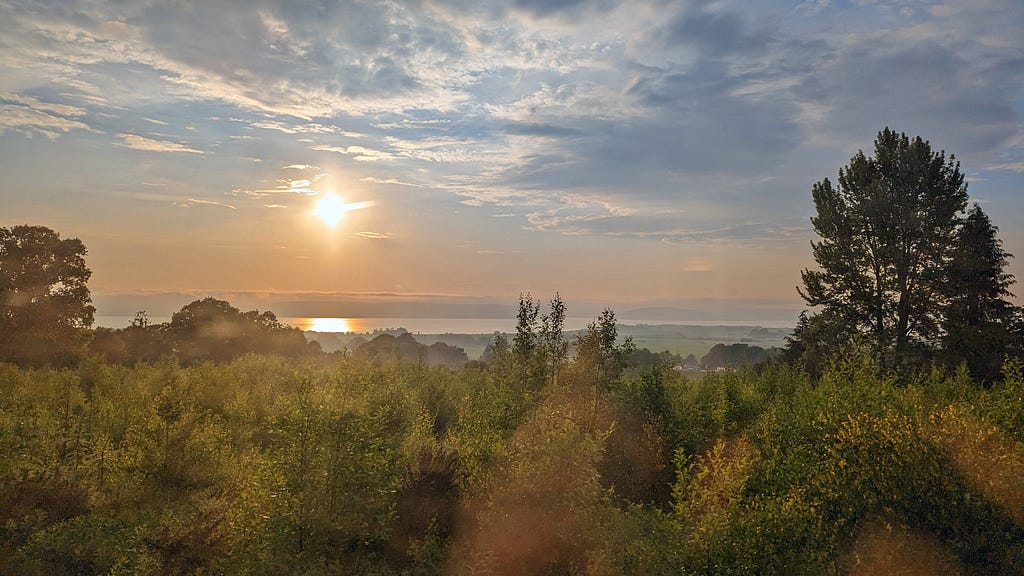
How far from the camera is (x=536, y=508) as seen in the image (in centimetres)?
1841

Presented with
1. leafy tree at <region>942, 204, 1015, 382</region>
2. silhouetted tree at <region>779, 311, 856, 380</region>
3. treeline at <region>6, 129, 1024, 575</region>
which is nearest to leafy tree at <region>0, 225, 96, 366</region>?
treeline at <region>6, 129, 1024, 575</region>

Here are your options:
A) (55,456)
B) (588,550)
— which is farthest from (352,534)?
(55,456)

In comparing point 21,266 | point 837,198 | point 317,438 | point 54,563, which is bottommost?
point 54,563

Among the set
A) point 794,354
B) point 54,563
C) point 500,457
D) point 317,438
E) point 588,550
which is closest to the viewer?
point 588,550

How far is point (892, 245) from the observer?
38.8m

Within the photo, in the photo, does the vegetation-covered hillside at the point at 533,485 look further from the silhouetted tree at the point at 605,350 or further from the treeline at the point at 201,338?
the treeline at the point at 201,338

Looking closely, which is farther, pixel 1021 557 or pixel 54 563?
pixel 54 563

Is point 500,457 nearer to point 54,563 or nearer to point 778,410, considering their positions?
point 778,410

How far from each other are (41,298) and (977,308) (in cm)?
7671

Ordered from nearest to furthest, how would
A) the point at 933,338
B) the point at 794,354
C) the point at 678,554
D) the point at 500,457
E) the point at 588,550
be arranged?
the point at 678,554, the point at 588,550, the point at 500,457, the point at 933,338, the point at 794,354

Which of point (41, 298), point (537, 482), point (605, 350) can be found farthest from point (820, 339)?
point (41, 298)

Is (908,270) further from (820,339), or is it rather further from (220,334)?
(220,334)

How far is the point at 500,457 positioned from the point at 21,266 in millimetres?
54894

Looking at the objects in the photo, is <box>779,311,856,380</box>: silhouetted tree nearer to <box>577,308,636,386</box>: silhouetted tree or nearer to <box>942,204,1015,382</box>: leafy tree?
<box>942,204,1015,382</box>: leafy tree
